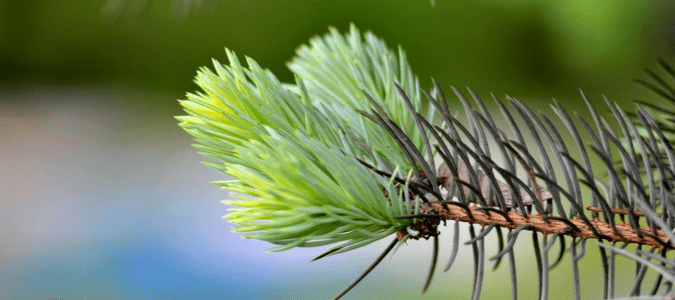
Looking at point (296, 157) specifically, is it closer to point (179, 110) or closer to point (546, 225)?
point (546, 225)

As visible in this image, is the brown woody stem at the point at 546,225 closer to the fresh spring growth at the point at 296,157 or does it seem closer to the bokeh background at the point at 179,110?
the fresh spring growth at the point at 296,157

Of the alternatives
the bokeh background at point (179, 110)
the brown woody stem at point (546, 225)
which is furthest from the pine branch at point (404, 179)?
the bokeh background at point (179, 110)

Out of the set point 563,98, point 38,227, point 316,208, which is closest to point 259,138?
point 316,208

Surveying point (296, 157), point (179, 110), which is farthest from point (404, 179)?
point (179, 110)

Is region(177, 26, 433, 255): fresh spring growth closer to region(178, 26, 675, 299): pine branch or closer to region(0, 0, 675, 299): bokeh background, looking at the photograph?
region(178, 26, 675, 299): pine branch

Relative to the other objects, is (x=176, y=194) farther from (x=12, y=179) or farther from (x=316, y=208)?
(x=316, y=208)

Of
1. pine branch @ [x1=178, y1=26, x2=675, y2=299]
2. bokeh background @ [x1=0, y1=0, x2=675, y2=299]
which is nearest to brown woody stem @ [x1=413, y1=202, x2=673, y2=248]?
pine branch @ [x1=178, y1=26, x2=675, y2=299]
